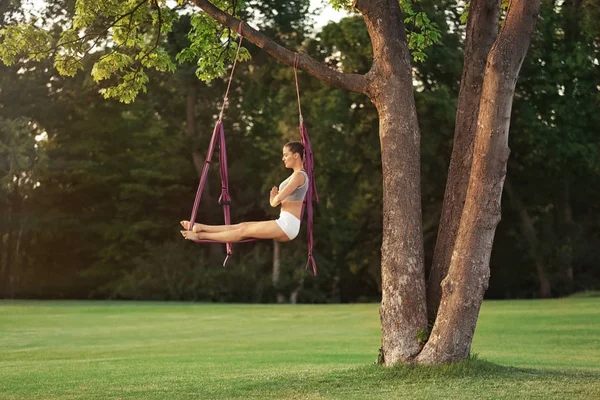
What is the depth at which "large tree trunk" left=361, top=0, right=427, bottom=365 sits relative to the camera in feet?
39.2

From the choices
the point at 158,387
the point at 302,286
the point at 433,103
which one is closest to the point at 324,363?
the point at 158,387

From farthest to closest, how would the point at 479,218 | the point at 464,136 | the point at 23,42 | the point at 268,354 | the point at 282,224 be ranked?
the point at 268,354
the point at 23,42
the point at 464,136
the point at 479,218
the point at 282,224

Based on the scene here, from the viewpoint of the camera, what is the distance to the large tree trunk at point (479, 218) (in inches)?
455

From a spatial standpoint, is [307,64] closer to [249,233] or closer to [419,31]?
[249,233]

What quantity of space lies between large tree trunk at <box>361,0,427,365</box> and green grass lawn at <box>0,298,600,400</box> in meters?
0.48

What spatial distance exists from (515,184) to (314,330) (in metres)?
19.5

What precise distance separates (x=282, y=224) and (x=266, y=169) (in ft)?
115

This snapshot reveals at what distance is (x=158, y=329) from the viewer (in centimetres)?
2617

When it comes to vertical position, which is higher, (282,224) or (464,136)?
(464,136)

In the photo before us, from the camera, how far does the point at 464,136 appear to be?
12.5 m

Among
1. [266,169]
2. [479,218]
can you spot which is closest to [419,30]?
[479,218]

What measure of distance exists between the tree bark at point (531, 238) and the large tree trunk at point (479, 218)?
30.3m

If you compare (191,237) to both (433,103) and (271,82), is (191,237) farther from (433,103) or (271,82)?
(271,82)

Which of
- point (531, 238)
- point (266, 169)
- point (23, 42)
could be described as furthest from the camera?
point (266, 169)
